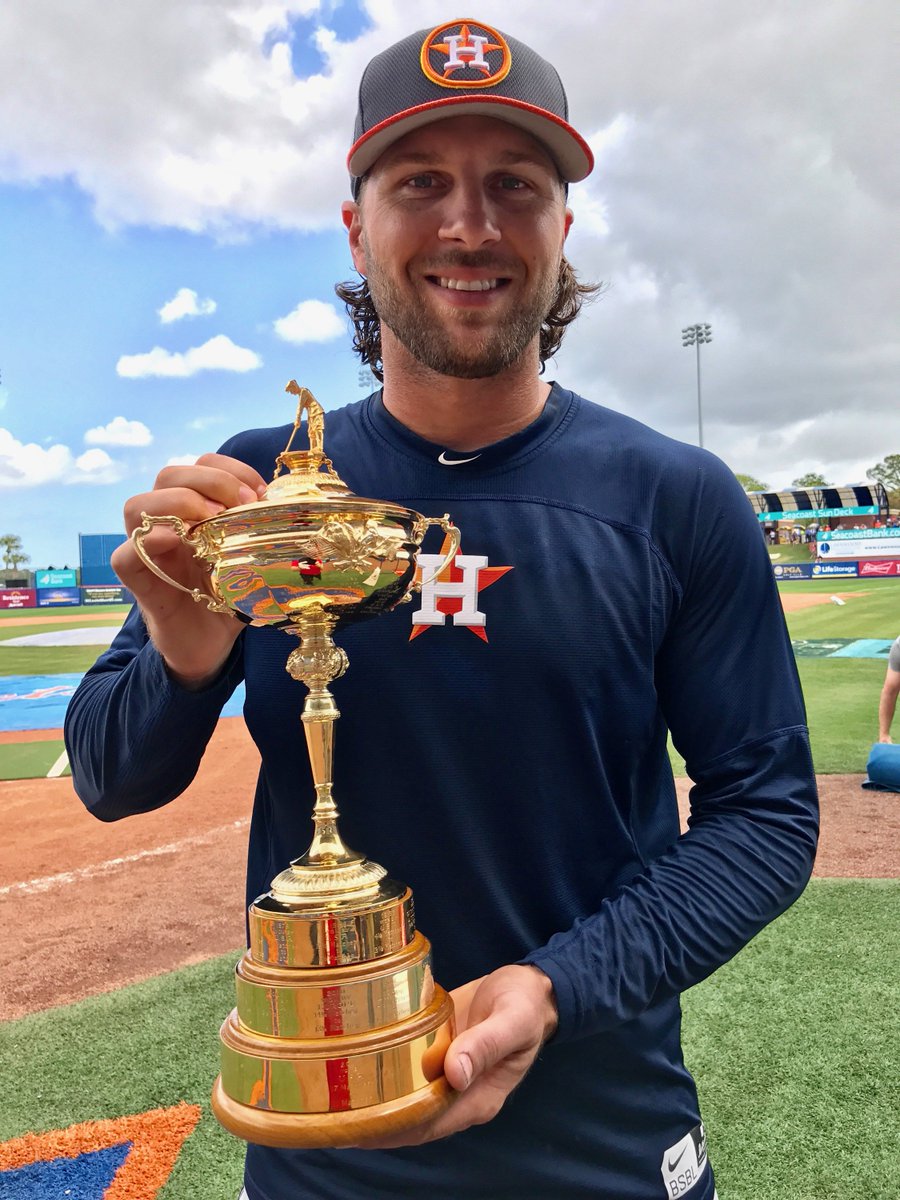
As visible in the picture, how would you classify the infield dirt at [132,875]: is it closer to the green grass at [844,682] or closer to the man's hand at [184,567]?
the green grass at [844,682]

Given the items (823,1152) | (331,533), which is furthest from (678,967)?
(823,1152)

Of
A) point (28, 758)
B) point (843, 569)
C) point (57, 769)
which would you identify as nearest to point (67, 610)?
point (843, 569)

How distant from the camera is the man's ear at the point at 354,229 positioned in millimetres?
1601

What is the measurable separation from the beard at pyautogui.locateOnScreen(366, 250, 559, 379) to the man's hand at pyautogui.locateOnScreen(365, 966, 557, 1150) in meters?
0.89

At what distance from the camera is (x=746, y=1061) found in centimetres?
352

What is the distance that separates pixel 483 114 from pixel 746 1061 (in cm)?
→ 341

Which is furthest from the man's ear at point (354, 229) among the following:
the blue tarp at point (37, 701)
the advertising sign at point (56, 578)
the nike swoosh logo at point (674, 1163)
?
the advertising sign at point (56, 578)

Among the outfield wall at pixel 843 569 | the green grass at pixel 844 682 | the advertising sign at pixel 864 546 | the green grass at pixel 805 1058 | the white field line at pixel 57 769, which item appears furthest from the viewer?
the advertising sign at pixel 864 546

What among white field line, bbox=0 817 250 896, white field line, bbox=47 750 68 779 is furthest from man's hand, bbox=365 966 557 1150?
white field line, bbox=47 750 68 779

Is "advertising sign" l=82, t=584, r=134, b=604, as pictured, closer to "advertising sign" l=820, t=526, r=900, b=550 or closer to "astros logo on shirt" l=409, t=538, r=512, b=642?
"advertising sign" l=820, t=526, r=900, b=550

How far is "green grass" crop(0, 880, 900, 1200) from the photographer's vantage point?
116 inches

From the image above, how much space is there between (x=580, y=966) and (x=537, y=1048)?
122 mm

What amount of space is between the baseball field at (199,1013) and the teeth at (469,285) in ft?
2.69

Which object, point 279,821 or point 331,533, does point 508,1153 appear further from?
point 331,533
